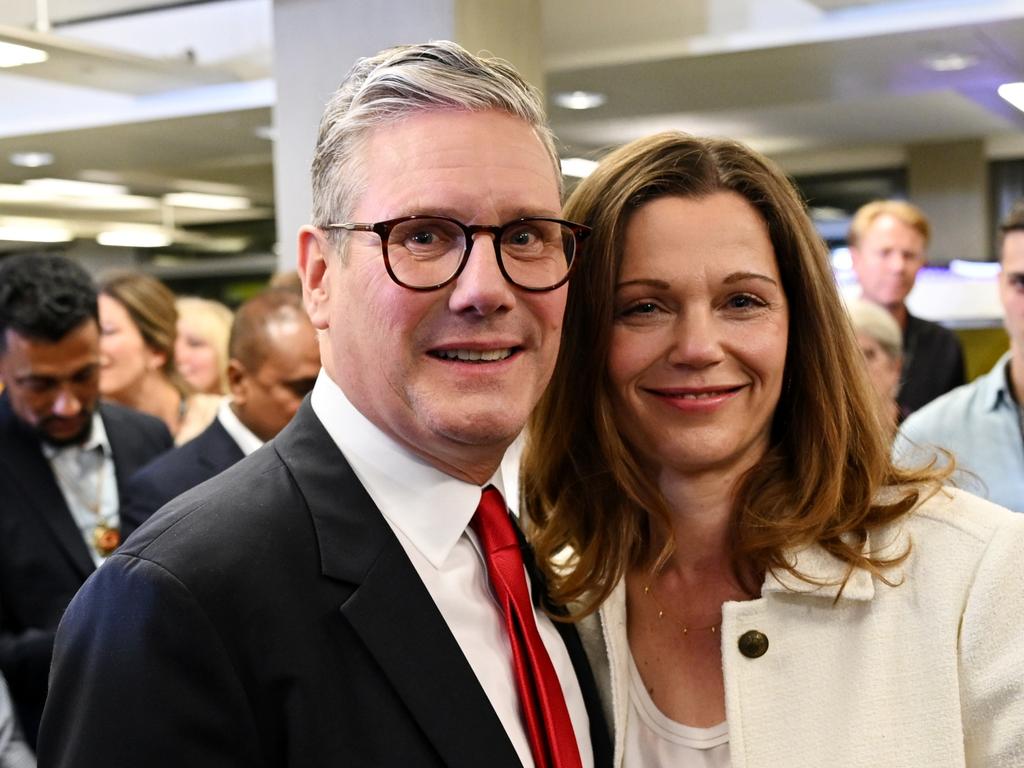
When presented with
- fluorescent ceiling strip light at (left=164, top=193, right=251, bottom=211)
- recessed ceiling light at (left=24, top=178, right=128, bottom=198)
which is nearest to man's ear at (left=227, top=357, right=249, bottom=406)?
recessed ceiling light at (left=24, top=178, right=128, bottom=198)

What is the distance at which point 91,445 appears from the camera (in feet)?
11.4

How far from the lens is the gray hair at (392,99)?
1.44 m

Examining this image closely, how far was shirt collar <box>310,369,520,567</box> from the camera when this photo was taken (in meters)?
1.47

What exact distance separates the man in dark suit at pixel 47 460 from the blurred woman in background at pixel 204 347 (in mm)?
2455

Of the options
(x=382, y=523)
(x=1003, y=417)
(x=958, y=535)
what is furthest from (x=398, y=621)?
(x=1003, y=417)

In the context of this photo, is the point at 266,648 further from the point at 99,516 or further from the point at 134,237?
the point at 134,237

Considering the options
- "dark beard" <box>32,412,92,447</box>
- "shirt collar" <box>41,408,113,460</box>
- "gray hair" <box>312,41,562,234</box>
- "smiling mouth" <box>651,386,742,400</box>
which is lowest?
"shirt collar" <box>41,408,113,460</box>

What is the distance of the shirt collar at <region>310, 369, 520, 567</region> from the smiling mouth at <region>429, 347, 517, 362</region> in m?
0.13

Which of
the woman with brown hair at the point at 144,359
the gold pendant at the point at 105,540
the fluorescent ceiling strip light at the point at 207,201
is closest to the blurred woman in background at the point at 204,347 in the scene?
the woman with brown hair at the point at 144,359

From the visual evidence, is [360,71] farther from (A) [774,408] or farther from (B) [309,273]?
(A) [774,408]

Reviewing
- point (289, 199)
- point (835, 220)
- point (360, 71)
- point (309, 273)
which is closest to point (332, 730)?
point (309, 273)

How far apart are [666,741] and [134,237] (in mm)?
14129

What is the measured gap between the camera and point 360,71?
148 centimetres

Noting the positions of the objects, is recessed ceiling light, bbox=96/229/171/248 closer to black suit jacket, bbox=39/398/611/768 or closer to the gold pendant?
the gold pendant
